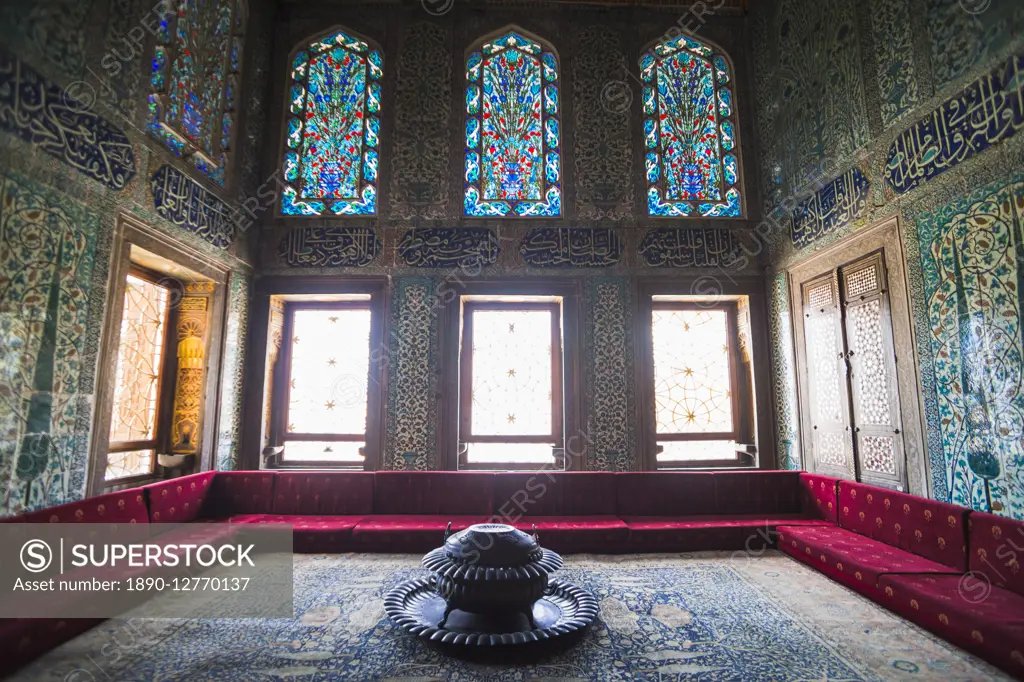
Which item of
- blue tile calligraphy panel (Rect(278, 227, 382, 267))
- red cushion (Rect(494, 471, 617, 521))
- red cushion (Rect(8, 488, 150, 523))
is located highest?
Answer: blue tile calligraphy panel (Rect(278, 227, 382, 267))

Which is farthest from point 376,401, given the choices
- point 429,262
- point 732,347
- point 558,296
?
point 732,347

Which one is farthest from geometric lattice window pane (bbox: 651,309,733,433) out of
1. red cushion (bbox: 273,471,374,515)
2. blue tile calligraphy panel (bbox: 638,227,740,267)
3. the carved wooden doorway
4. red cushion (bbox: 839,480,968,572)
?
red cushion (bbox: 273,471,374,515)

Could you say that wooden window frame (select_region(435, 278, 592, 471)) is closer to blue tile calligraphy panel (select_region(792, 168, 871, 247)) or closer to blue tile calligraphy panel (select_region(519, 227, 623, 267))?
blue tile calligraphy panel (select_region(519, 227, 623, 267))

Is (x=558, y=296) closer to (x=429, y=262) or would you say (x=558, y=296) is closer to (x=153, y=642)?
(x=429, y=262)

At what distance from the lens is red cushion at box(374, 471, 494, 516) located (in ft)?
13.5

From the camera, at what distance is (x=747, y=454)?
4.81m

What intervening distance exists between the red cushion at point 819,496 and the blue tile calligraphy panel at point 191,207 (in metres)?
5.22

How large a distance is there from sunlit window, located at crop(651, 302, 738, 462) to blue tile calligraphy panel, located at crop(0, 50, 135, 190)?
4.32m

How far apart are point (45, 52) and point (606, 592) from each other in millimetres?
4235

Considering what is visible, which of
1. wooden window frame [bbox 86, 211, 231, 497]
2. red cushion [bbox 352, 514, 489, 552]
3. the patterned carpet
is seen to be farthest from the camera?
red cushion [bbox 352, 514, 489, 552]

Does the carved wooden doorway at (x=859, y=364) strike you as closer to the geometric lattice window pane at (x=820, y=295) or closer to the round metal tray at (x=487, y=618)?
the geometric lattice window pane at (x=820, y=295)

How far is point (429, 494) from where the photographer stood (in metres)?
4.12

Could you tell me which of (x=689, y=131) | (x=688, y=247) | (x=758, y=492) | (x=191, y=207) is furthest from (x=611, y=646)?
(x=689, y=131)

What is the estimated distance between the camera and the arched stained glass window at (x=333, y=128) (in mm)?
5047
